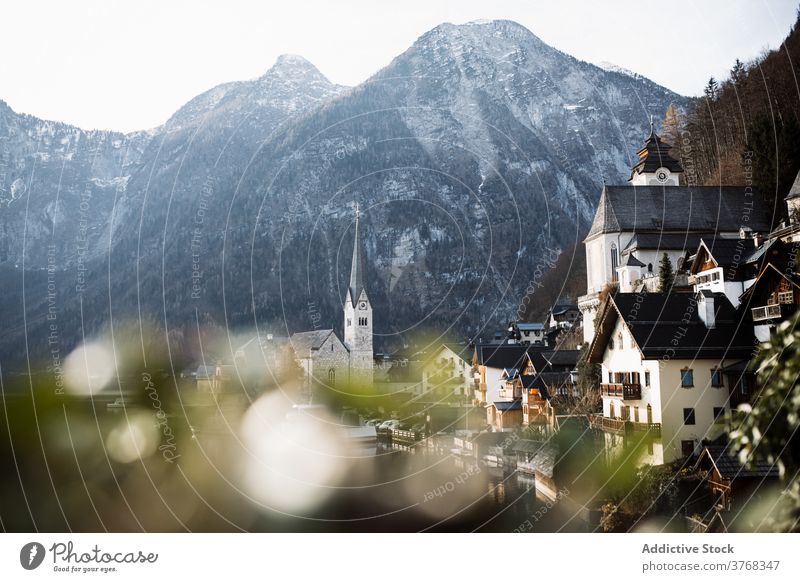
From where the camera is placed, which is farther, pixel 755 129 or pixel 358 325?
pixel 358 325

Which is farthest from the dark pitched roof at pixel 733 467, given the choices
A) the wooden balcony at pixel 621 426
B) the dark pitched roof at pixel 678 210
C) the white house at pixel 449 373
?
the white house at pixel 449 373

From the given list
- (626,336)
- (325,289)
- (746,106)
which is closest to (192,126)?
(626,336)

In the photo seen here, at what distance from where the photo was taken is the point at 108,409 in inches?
228

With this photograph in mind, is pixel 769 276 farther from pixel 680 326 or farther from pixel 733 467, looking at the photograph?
pixel 733 467

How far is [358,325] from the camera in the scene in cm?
3481

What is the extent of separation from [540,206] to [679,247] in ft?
101

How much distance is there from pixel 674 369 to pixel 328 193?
3854 centimetres

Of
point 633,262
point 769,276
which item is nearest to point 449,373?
point 633,262

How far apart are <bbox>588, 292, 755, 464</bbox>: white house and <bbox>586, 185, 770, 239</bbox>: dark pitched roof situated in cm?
1010

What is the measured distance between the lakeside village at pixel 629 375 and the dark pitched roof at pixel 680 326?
1.0 inches

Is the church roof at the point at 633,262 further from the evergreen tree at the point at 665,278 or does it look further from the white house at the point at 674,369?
the white house at the point at 674,369

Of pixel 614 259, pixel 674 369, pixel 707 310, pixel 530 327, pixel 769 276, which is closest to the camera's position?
pixel 769 276

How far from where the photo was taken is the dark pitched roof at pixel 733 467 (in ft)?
24.8
